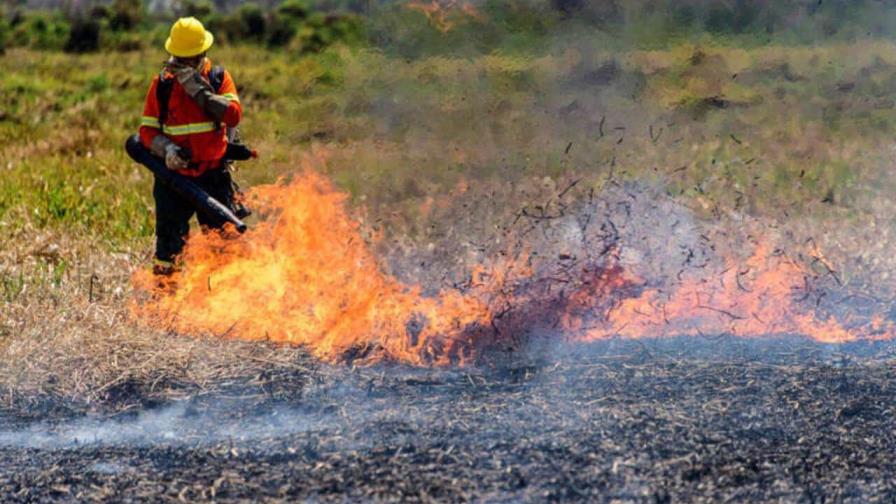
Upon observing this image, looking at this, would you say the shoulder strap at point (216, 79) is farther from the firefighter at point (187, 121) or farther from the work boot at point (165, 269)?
the work boot at point (165, 269)

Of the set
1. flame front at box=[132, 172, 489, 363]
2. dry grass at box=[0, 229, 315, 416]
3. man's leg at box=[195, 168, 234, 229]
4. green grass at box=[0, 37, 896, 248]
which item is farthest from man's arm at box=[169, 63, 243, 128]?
dry grass at box=[0, 229, 315, 416]

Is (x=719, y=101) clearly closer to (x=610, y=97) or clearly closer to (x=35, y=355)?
(x=610, y=97)

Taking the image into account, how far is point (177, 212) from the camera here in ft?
25.1

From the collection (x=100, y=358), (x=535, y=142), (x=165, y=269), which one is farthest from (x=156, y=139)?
(x=535, y=142)

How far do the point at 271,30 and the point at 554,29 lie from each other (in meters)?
13.6

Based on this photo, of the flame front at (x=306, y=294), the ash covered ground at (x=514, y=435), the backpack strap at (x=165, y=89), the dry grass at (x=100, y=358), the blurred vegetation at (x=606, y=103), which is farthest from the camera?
the blurred vegetation at (x=606, y=103)

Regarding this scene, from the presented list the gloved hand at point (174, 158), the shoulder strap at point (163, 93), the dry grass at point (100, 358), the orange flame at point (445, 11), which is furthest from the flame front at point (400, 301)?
the orange flame at point (445, 11)

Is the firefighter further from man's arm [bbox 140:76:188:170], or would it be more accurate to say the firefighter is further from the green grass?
the green grass

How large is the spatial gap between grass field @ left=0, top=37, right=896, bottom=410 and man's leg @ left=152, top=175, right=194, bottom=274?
0.34 metres

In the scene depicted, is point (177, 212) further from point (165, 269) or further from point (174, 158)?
point (174, 158)

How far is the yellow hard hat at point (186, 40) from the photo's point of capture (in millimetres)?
7195

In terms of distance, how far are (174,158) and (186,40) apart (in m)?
0.69

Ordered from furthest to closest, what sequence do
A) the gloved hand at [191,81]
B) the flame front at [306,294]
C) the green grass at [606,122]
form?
the green grass at [606,122] → the gloved hand at [191,81] → the flame front at [306,294]

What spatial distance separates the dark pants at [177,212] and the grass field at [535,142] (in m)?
0.41
